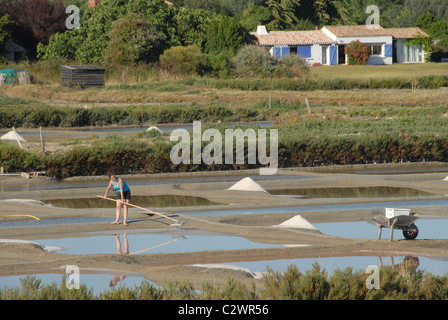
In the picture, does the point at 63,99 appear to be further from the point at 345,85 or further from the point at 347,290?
the point at 347,290

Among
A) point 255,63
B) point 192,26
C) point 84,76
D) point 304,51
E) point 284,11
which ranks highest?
point 284,11

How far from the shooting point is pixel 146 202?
20.9 m

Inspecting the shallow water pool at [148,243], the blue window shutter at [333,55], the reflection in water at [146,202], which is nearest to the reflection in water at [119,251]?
the shallow water pool at [148,243]

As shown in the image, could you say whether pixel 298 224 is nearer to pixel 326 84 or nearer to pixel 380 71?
pixel 326 84

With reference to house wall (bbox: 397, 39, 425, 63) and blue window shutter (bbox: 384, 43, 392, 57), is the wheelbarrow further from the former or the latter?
house wall (bbox: 397, 39, 425, 63)

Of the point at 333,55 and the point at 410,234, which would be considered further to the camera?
the point at 333,55

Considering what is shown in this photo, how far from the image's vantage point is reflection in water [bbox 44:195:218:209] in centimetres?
2062

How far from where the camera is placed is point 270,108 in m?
42.2

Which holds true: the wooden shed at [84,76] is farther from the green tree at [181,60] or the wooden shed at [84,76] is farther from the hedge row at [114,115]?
the hedge row at [114,115]

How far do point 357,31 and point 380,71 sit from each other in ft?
33.3

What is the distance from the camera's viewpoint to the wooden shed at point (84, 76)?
5094 centimetres

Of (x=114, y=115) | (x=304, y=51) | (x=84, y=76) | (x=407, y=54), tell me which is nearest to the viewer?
(x=114, y=115)

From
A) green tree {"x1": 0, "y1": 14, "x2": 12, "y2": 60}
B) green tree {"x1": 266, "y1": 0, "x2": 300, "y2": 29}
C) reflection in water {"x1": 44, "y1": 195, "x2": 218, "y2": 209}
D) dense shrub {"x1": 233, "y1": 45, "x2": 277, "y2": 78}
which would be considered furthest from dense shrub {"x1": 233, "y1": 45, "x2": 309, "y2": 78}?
reflection in water {"x1": 44, "y1": 195, "x2": 218, "y2": 209}
